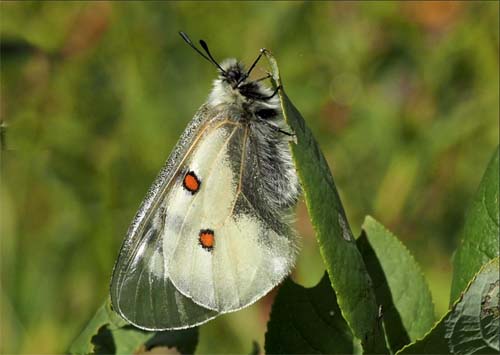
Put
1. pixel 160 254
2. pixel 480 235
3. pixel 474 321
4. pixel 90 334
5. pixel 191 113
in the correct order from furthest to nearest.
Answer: pixel 191 113
pixel 160 254
pixel 90 334
pixel 480 235
pixel 474 321

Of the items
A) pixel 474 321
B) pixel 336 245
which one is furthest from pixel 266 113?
pixel 474 321

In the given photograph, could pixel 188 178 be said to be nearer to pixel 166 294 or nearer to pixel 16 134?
pixel 166 294

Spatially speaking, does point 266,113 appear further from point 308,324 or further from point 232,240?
point 308,324

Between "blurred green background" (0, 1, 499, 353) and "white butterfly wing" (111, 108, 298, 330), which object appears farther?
"blurred green background" (0, 1, 499, 353)

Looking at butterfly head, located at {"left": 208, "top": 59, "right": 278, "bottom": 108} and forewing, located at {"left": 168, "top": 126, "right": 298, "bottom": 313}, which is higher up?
butterfly head, located at {"left": 208, "top": 59, "right": 278, "bottom": 108}

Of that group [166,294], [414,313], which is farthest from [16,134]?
[414,313]

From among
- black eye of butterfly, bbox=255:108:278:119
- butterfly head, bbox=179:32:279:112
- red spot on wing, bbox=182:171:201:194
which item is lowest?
red spot on wing, bbox=182:171:201:194

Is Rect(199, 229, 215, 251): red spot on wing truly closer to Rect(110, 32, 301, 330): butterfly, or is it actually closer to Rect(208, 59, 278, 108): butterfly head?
Rect(110, 32, 301, 330): butterfly

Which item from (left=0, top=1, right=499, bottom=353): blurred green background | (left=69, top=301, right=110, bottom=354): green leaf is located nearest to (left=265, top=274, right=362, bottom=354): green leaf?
(left=69, top=301, right=110, bottom=354): green leaf
